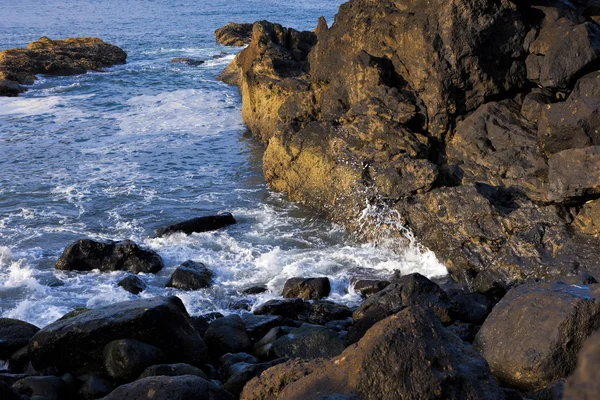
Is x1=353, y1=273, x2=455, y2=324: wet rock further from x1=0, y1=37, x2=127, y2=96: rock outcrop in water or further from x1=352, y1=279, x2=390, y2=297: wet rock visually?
x1=0, y1=37, x2=127, y2=96: rock outcrop in water

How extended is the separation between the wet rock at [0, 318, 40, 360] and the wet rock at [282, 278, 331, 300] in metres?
4.51

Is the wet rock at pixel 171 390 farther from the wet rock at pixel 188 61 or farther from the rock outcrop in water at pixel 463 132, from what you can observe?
the wet rock at pixel 188 61

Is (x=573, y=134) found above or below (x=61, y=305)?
above

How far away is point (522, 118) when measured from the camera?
46.9ft

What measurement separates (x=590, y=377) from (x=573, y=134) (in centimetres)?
1134

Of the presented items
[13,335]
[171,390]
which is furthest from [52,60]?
[171,390]

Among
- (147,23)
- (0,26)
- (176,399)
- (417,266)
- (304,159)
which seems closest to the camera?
(176,399)

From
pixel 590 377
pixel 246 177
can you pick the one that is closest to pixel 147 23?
pixel 246 177

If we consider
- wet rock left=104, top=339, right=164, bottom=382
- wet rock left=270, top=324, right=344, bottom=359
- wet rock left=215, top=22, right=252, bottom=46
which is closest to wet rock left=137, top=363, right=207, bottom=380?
wet rock left=104, top=339, right=164, bottom=382

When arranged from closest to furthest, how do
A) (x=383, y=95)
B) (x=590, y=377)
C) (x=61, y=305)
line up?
(x=590, y=377) < (x=61, y=305) < (x=383, y=95)

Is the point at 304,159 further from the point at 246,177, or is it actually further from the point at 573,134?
the point at 573,134

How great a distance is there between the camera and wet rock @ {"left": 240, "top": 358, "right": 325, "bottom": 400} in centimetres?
615

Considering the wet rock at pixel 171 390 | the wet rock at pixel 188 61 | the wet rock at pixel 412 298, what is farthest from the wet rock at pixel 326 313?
the wet rock at pixel 188 61

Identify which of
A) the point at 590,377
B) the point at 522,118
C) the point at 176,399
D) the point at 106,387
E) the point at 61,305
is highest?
the point at 590,377
